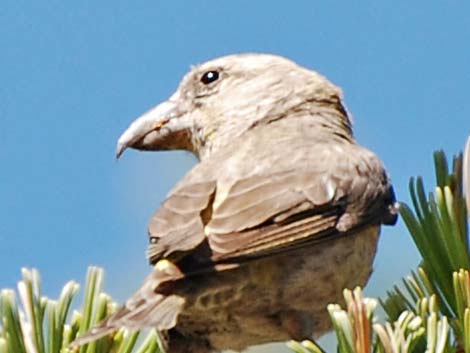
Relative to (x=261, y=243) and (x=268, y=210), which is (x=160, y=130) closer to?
(x=268, y=210)

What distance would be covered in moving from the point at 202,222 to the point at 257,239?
Answer: 174 millimetres

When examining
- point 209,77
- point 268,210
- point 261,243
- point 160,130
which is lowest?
point 261,243

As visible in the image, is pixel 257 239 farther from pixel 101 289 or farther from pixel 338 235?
pixel 101 289

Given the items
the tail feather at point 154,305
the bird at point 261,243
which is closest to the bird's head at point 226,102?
the bird at point 261,243

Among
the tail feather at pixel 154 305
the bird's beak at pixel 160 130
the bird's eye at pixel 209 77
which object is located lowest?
the tail feather at pixel 154 305

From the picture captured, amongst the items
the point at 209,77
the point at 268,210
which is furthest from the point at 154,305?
the point at 209,77

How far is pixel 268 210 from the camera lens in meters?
3.21

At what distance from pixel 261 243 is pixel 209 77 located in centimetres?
171

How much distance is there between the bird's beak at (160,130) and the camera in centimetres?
431

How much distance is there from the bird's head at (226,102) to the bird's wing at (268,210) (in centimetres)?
82

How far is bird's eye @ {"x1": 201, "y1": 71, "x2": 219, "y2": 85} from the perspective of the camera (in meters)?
4.64

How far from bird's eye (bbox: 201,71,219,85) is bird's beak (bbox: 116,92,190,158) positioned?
0.13 metres

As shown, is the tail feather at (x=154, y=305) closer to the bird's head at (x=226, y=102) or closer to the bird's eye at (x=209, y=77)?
the bird's head at (x=226, y=102)

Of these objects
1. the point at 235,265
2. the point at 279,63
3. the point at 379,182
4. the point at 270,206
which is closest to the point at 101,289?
the point at 235,265
